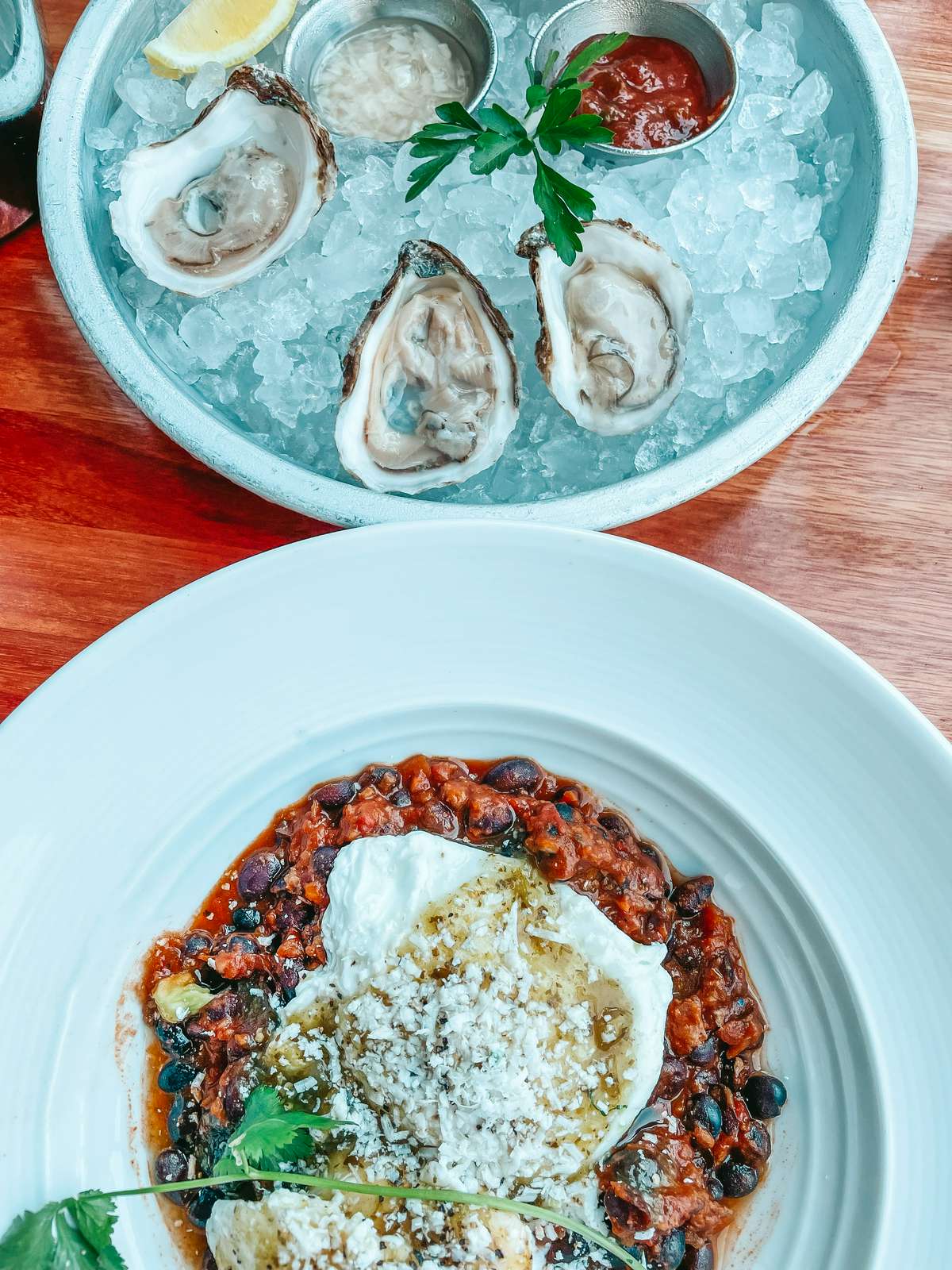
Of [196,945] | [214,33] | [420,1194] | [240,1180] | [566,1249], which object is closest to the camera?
[420,1194]

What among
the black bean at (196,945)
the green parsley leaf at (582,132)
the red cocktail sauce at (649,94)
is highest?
the red cocktail sauce at (649,94)

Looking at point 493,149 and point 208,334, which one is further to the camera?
point 208,334

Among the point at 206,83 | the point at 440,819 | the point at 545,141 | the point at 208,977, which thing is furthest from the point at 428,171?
the point at 208,977

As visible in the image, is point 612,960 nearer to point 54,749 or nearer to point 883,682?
point 883,682

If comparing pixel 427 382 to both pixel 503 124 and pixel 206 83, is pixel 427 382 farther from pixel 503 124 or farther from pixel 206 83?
pixel 206 83

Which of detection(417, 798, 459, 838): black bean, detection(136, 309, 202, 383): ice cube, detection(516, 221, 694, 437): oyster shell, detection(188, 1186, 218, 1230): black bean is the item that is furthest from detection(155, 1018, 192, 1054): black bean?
detection(516, 221, 694, 437): oyster shell

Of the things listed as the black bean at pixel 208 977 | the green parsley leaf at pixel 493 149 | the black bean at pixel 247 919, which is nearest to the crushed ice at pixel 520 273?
the green parsley leaf at pixel 493 149

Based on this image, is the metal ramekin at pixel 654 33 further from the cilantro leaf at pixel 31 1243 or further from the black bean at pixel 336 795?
the cilantro leaf at pixel 31 1243
